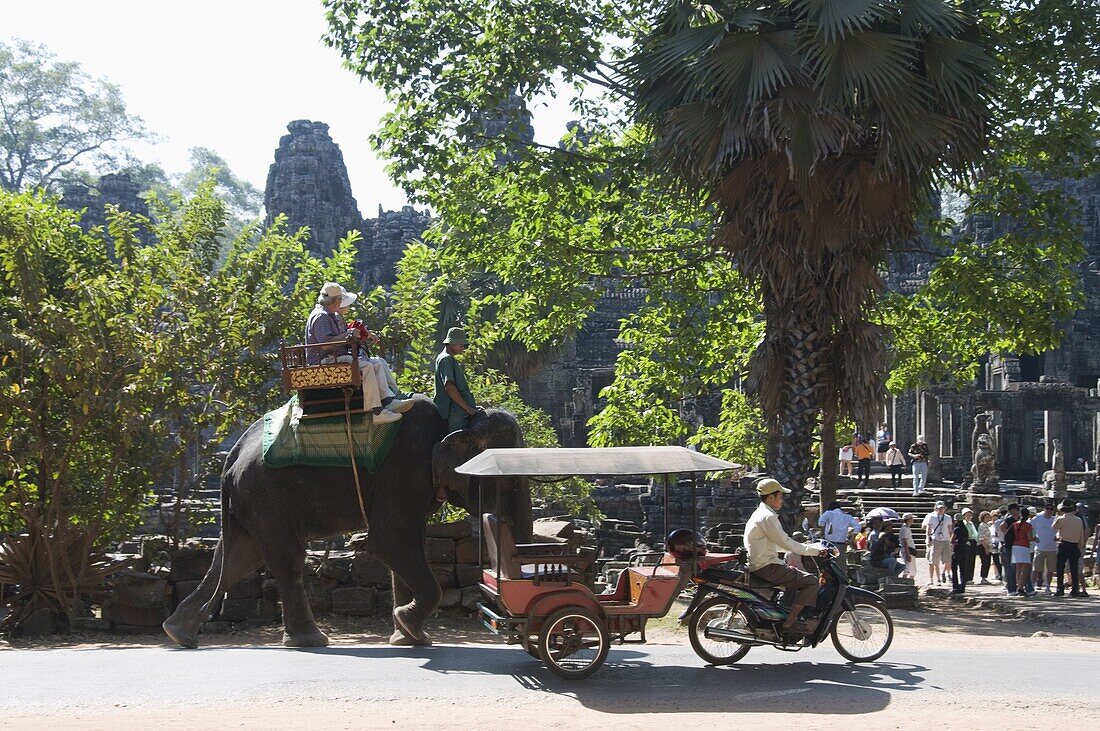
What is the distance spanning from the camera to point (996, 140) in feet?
55.8

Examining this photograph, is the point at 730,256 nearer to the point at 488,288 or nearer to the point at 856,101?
the point at 856,101

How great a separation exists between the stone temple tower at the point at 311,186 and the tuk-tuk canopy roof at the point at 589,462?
42415 millimetres

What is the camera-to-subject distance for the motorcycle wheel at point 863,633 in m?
10.0

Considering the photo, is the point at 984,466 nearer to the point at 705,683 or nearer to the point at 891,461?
the point at 891,461

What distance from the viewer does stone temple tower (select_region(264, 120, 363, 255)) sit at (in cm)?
5166

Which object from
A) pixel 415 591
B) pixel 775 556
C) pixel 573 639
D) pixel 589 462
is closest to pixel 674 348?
pixel 415 591

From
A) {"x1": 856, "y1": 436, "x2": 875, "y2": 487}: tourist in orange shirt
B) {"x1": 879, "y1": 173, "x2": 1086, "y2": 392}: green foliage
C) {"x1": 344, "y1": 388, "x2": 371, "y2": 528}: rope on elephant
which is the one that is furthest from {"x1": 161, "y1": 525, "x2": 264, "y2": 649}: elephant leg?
{"x1": 856, "y1": 436, "x2": 875, "y2": 487}: tourist in orange shirt

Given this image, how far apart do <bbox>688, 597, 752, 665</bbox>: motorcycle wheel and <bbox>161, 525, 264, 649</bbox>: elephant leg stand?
4.18m

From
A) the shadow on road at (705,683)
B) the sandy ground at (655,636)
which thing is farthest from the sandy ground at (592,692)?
the sandy ground at (655,636)

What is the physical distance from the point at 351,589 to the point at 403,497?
413 centimetres

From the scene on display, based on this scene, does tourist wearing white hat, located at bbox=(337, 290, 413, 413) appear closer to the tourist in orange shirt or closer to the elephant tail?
the elephant tail

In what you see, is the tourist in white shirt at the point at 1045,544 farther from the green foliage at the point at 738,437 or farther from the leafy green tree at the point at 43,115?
the leafy green tree at the point at 43,115

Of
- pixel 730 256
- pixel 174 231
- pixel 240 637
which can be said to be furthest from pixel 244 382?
pixel 730 256

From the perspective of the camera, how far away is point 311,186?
170 feet
